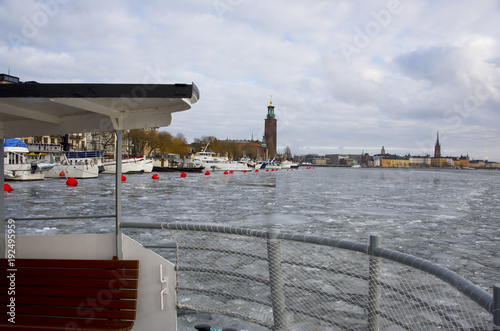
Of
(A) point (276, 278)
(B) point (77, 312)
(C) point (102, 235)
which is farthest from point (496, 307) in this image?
(C) point (102, 235)

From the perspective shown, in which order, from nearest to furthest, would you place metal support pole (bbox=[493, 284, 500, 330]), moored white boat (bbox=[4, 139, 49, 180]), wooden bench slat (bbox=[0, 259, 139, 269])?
metal support pole (bbox=[493, 284, 500, 330]), wooden bench slat (bbox=[0, 259, 139, 269]), moored white boat (bbox=[4, 139, 49, 180])

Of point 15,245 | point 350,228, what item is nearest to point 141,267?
point 15,245

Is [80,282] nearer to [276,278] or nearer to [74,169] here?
[276,278]

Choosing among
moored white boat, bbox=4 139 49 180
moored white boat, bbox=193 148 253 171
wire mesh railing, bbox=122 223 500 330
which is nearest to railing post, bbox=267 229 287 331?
wire mesh railing, bbox=122 223 500 330

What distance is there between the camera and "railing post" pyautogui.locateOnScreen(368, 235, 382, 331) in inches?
112

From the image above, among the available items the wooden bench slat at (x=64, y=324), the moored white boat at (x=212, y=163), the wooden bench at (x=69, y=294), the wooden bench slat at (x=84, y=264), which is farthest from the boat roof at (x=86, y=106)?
the moored white boat at (x=212, y=163)

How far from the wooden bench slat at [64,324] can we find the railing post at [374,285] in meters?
2.22

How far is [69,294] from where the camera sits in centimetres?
371

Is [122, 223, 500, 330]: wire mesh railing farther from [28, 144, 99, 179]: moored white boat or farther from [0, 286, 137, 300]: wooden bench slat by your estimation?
[28, 144, 99, 179]: moored white boat

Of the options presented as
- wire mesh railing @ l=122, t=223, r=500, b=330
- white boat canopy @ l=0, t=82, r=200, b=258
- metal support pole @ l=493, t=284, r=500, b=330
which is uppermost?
white boat canopy @ l=0, t=82, r=200, b=258

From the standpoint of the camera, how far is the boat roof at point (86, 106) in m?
3.30

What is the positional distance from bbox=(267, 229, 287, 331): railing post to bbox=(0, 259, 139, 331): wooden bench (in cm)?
136

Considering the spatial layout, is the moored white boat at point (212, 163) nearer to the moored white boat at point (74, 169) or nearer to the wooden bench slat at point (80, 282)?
the moored white boat at point (74, 169)

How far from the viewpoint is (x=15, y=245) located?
4246 mm
